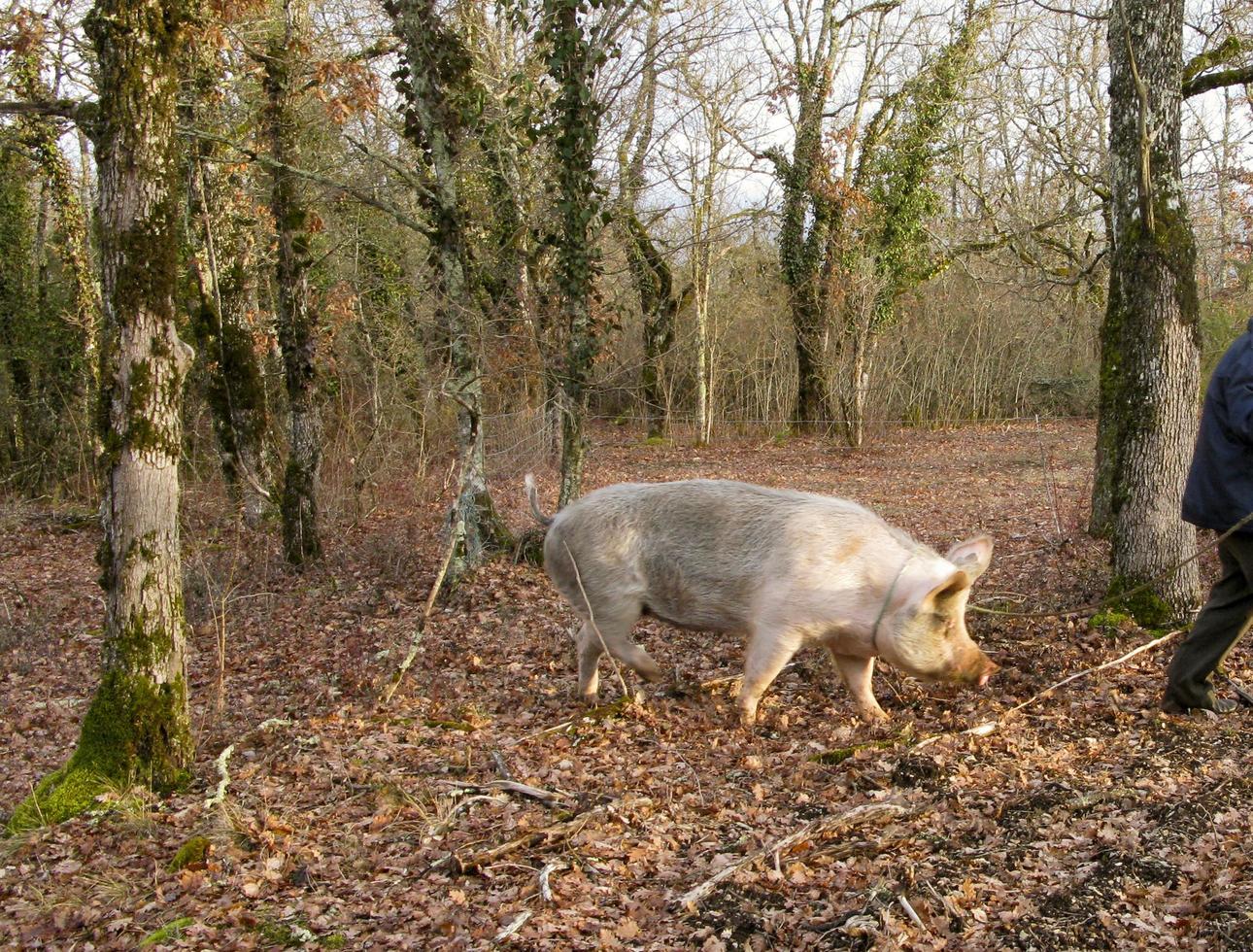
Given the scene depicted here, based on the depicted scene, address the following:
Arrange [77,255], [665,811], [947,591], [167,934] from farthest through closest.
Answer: [77,255] < [947,591] < [665,811] < [167,934]

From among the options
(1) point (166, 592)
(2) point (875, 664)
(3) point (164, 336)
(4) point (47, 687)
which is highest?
(3) point (164, 336)

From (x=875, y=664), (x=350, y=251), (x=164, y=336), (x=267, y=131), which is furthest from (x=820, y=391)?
(x=164, y=336)

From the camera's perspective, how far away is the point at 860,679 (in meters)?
6.66

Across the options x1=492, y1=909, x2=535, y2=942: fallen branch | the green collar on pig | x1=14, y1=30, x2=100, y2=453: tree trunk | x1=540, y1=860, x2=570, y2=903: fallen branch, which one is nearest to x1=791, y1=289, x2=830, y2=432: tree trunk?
x1=14, y1=30, x2=100, y2=453: tree trunk

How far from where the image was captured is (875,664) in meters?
7.61

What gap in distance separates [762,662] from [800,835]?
6.04 ft

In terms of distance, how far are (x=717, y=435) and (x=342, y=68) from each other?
18.0m

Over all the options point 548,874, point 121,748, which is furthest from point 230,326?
point 548,874

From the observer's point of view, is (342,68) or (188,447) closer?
(342,68)

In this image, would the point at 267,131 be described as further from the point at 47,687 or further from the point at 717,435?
the point at 717,435

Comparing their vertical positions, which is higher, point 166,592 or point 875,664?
point 166,592

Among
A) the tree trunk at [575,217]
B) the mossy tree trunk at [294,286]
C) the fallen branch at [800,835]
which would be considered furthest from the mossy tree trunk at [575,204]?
the fallen branch at [800,835]

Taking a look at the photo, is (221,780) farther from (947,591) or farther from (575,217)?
(575,217)

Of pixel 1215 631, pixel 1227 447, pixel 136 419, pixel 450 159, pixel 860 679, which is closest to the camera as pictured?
pixel 1227 447
